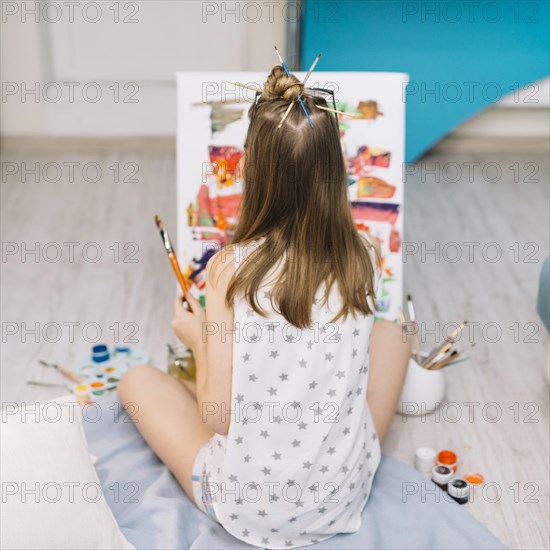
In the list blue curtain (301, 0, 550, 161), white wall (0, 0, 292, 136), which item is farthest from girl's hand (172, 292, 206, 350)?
white wall (0, 0, 292, 136)

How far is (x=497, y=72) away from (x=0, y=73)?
1.66 metres

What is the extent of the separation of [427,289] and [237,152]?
74cm

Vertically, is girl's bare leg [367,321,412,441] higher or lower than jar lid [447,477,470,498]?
higher

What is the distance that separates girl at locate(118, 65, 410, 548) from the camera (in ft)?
3.98

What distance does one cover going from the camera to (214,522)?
4.67ft

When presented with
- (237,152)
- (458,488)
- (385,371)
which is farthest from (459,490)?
(237,152)

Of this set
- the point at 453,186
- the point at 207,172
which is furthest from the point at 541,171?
the point at 207,172

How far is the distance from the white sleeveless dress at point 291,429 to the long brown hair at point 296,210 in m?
0.02

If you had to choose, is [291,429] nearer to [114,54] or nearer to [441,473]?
[441,473]

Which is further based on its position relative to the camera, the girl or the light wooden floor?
the light wooden floor

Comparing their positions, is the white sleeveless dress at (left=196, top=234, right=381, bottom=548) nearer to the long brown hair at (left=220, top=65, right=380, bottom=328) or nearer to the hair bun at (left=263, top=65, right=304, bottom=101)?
the long brown hair at (left=220, top=65, right=380, bottom=328)

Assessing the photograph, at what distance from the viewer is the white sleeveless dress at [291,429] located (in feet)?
4.10

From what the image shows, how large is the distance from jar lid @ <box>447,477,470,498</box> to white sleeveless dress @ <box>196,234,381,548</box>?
0.25 m

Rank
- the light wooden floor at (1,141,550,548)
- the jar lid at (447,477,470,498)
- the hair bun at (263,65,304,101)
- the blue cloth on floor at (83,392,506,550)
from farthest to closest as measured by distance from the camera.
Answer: the light wooden floor at (1,141,550,548)
the jar lid at (447,477,470,498)
the blue cloth on floor at (83,392,506,550)
the hair bun at (263,65,304,101)
